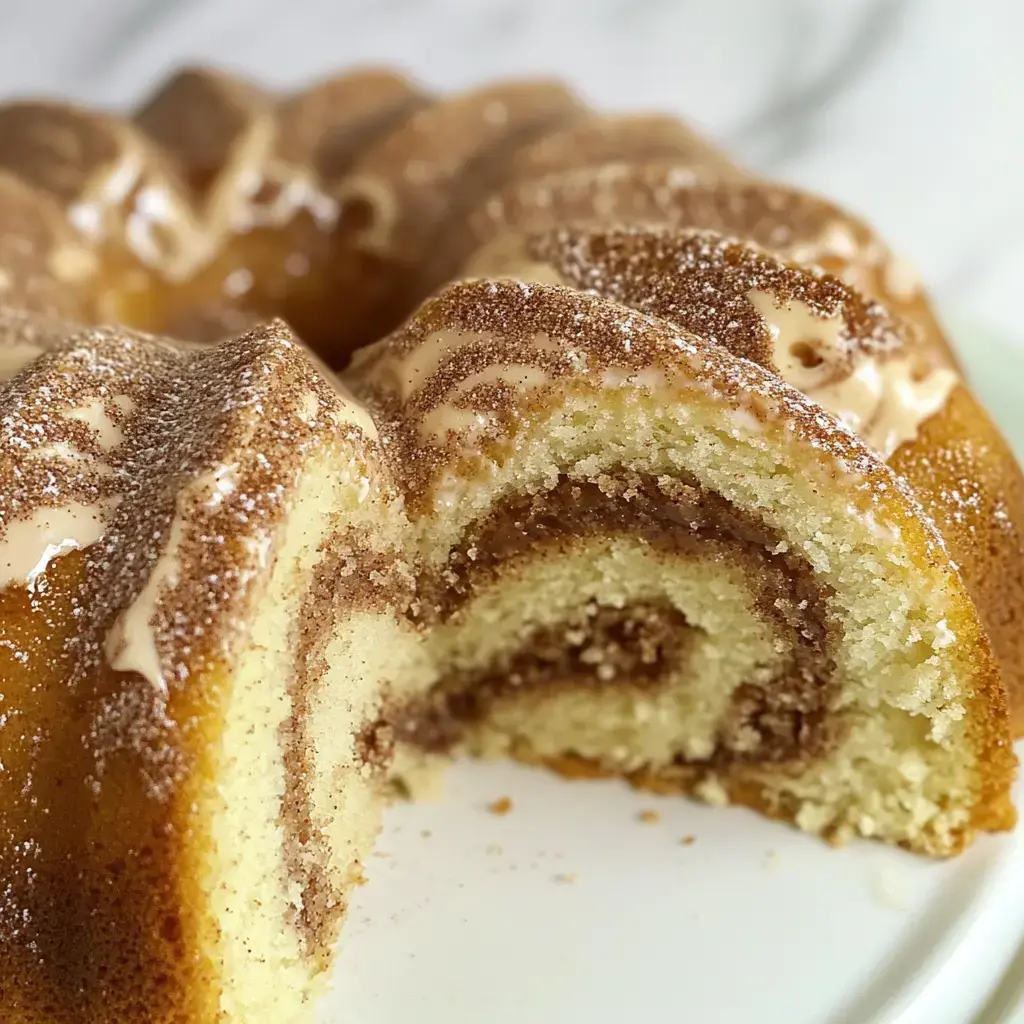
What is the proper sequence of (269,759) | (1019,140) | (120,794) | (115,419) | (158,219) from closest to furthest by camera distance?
(120,794) → (269,759) → (115,419) → (158,219) → (1019,140)

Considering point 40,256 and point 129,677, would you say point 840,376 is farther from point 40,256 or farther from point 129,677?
point 40,256

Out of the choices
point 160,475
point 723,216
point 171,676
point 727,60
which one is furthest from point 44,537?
point 727,60

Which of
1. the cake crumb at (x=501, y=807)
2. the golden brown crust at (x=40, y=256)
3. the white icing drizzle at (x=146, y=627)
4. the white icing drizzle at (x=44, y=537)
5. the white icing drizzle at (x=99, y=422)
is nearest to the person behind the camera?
the white icing drizzle at (x=146, y=627)

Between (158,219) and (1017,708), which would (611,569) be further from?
(158,219)

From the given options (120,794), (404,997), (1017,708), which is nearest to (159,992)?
(120,794)

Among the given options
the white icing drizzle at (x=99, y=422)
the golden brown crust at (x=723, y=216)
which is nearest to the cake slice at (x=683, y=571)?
the golden brown crust at (x=723, y=216)

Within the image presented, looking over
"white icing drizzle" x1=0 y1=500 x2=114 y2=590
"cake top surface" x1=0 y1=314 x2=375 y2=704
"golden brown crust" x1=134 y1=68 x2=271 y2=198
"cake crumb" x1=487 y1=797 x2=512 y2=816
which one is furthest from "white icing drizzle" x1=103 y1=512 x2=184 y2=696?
"golden brown crust" x1=134 y1=68 x2=271 y2=198

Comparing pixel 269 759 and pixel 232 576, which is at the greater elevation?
pixel 232 576

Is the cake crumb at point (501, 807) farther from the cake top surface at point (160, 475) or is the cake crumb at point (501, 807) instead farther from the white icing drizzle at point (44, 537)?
the white icing drizzle at point (44, 537)
